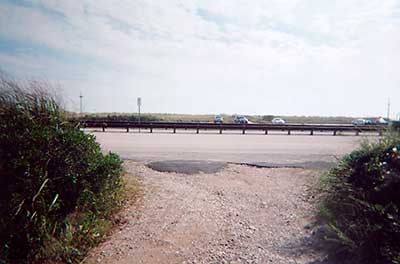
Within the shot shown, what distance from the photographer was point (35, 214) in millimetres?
3629

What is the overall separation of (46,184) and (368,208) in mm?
4368

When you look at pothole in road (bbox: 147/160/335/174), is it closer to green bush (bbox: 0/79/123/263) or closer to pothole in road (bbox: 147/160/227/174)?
pothole in road (bbox: 147/160/227/174)

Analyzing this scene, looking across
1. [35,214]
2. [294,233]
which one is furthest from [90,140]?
[294,233]

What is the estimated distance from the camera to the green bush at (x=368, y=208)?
3121mm

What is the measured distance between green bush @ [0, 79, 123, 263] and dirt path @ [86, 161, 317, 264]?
1.55 feet

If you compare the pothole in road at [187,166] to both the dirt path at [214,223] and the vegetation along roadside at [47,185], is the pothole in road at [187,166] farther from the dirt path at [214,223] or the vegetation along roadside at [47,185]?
the vegetation along roadside at [47,185]

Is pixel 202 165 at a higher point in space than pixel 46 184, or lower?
lower

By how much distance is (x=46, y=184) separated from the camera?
12.8 ft

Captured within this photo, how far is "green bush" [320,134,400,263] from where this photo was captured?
3.12m

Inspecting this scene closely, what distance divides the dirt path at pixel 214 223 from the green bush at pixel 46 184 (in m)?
0.47

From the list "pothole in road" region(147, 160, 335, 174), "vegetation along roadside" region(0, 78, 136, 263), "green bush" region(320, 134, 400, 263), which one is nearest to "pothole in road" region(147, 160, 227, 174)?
"pothole in road" region(147, 160, 335, 174)

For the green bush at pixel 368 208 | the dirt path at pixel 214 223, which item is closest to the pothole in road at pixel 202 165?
the dirt path at pixel 214 223

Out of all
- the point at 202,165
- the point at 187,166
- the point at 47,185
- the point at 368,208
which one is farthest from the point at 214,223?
the point at 202,165

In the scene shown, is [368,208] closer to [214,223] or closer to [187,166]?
[214,223]
